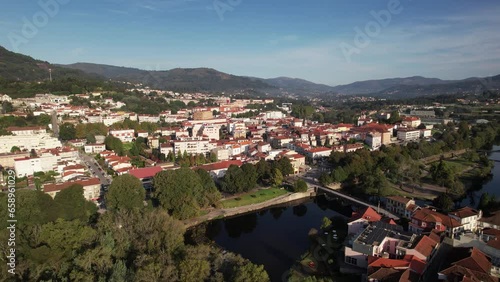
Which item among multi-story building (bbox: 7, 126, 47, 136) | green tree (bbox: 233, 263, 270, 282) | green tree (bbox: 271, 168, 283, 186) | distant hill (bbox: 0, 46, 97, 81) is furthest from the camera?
distant hill (bbox: 0, 46, 97, 81)

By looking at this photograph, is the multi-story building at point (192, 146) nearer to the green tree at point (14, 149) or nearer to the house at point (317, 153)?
the house at point (317, 153)

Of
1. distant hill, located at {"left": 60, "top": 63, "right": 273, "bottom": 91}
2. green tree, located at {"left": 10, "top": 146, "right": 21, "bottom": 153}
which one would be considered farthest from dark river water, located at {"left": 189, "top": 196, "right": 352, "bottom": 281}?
distant hill, located at {"left": 60, "top": 63, "right": 273, "bottom": 91}

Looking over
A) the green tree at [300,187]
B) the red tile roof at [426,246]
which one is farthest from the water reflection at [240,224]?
the red tile roof at [426,246]

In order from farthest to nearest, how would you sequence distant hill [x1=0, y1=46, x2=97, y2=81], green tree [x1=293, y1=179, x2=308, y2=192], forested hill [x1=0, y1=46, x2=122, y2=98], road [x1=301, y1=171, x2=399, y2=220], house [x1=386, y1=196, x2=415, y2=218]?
distant hill [x1=0, y1=46, x2=97, y2=81]
forested hill [x1=0, y1=46, x2=122, y2=98]
green tree [x1=293, y1=179, x2=308, y2=192]
road [x1=301, y1=171, x2=399, y2=220]
house [x1=386, y1=196, x2=415, y2=218]

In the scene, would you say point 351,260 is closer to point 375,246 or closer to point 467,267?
point 375,246

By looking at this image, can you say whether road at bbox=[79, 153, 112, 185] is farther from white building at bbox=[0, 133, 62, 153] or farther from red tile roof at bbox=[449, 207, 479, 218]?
red tile roof at bbox=[449, 207, 479, 218]

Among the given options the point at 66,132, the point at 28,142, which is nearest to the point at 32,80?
the point at 66,132

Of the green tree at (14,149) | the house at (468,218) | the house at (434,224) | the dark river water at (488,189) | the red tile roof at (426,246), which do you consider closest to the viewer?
the red tile roof at (426,246)
